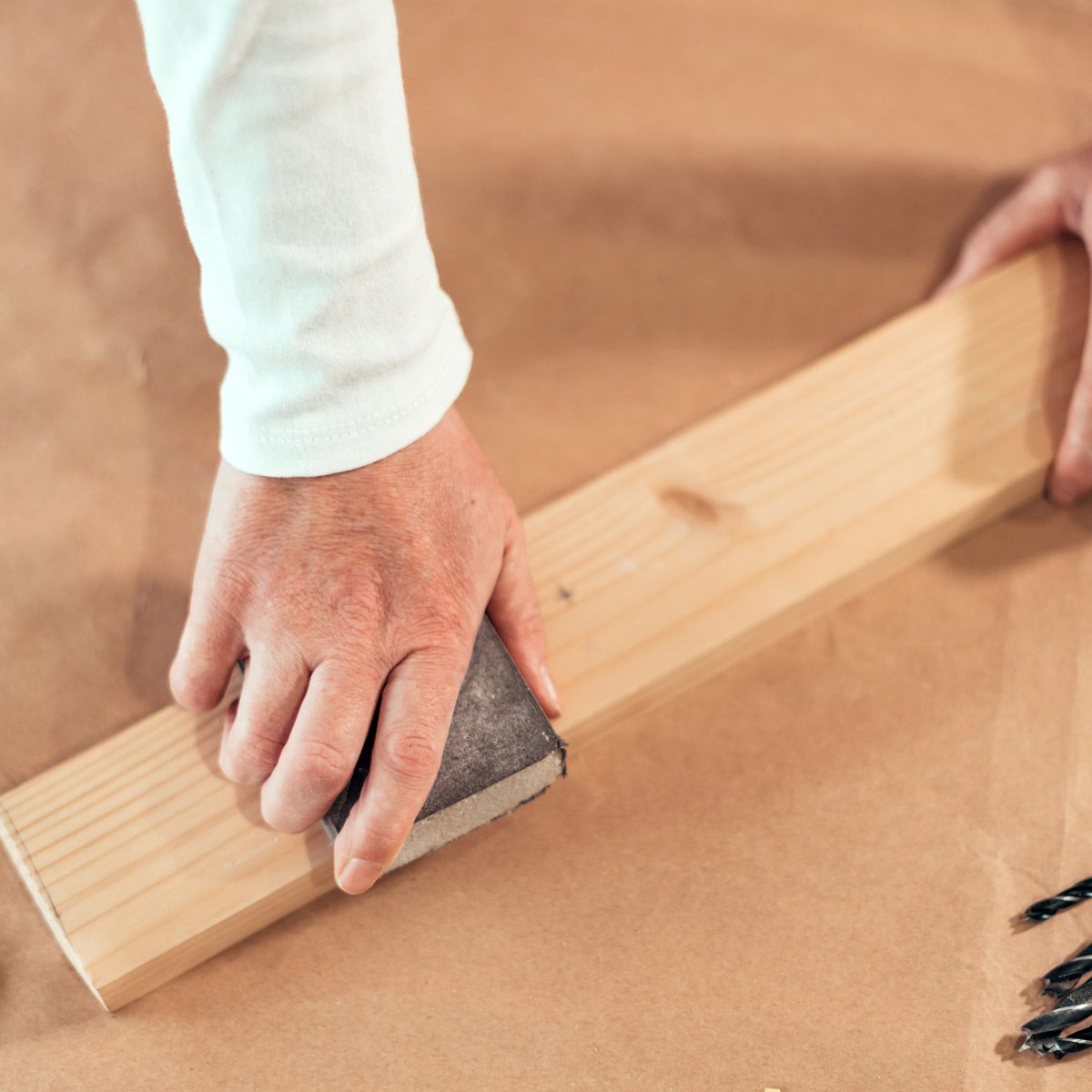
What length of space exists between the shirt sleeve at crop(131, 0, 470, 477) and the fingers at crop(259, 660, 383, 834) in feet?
0.49

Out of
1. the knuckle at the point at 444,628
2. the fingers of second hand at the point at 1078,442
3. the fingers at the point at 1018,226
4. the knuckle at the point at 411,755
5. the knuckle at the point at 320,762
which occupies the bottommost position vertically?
the knuckle at the point at 320,762

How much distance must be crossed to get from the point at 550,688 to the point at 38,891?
42cm

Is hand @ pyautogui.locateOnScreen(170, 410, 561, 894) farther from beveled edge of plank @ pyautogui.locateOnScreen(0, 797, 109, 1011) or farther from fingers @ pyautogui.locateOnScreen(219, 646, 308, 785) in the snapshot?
beveled edge of plank @ pyautogui.locateOnScreen(0, 797, 109, 1011)

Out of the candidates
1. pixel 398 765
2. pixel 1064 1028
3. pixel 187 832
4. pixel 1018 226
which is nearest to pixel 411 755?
pixel 398 765

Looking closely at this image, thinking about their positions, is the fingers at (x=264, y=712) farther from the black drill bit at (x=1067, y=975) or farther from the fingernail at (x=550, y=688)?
the black drill bit at (x=1067, y=975)

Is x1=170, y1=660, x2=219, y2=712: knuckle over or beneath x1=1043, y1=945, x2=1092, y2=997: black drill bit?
over

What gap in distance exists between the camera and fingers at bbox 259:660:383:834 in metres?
0.72

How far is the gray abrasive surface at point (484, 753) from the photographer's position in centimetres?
76

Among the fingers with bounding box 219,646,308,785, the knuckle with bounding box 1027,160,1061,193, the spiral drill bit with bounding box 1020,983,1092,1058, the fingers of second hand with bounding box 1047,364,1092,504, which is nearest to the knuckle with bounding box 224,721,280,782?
the fingers with bounding box 219,646,308,785

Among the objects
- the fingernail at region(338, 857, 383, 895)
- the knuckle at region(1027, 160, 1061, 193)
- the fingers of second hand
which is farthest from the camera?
the knuckle at region(1027, 160, 1061, 193)

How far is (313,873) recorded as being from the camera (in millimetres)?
809

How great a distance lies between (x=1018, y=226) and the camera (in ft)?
→ 3.69

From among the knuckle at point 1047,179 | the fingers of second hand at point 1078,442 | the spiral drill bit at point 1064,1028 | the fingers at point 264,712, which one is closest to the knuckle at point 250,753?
the fingers at point 264,712

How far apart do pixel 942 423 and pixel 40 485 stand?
89cm
